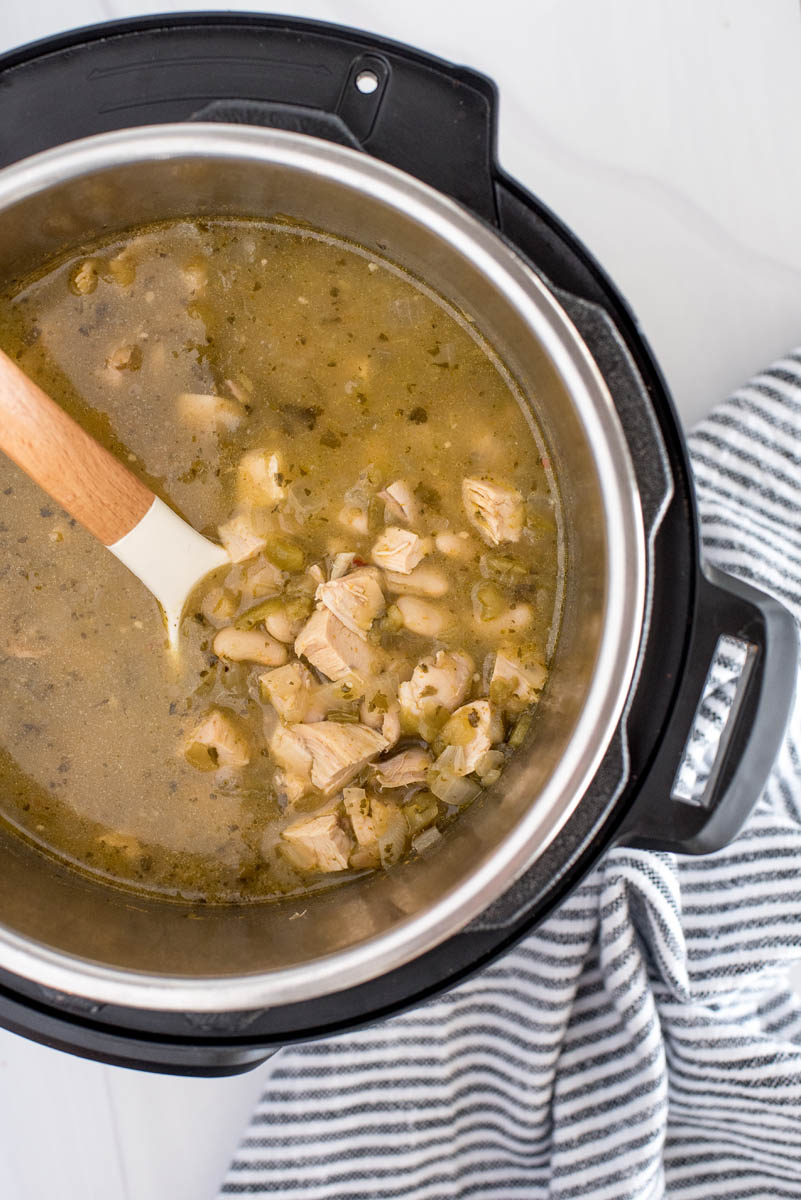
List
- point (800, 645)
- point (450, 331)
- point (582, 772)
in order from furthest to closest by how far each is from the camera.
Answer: point (450, 331) < point (800, 645) < point (582, 772)

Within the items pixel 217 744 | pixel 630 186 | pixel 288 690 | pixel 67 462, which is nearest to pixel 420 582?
→ pixel 288 690

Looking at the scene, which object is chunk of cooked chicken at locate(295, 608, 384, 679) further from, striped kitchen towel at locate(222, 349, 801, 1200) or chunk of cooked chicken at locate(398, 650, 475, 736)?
striped kitchen towel at locate(222, 349, 801, 1200)

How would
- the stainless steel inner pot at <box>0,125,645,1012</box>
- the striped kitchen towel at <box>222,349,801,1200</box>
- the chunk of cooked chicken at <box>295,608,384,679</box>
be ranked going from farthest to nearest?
the striped kitchen towel at <box>222,349,801,1200</box> < the chunk of cooked chicken at <box>295,608,384,679</box> < the stainless steel inner pot at <box>0,125,645,1012</box>

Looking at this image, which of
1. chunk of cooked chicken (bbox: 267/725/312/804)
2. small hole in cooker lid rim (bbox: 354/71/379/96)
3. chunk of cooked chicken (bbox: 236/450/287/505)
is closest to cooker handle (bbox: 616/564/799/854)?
chunk of cooked chicken (bbox: 267/725/312/804)

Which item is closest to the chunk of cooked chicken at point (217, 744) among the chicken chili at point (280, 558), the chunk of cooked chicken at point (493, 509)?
the chicken chili at point (280, 558)

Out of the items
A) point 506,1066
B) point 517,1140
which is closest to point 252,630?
point 506,1066

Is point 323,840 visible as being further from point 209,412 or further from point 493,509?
point 209,412

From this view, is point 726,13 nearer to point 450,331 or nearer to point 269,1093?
point 450,331

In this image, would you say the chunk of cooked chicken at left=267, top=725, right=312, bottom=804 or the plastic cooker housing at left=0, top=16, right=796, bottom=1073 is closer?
the plastic cooker housing at left=0, top=16, right=796, bottom=1073
